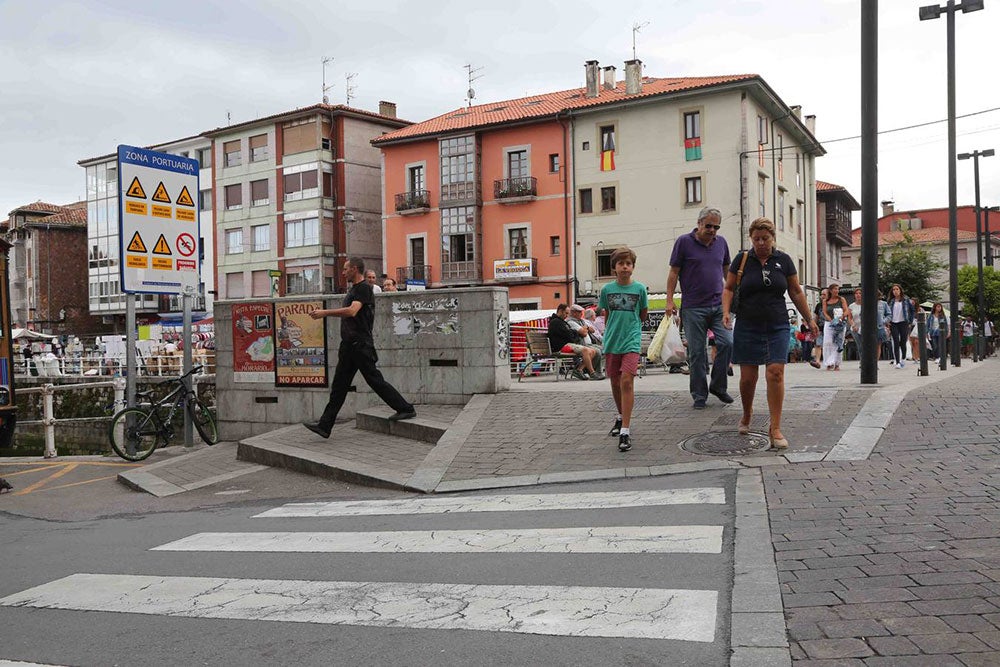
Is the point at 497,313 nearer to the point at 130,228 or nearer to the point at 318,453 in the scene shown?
the point at 318,453

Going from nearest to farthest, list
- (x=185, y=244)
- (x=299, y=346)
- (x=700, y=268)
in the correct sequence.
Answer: (x=700, y=268)
(x=299, y=346)
(x=185, y=244)

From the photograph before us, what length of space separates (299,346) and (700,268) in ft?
19.9

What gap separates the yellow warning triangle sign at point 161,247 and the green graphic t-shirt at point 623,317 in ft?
23.0

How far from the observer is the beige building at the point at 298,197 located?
53625 mm

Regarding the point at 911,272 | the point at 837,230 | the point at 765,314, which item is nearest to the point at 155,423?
the point at 765,314

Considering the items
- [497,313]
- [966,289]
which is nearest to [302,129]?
[966,289]

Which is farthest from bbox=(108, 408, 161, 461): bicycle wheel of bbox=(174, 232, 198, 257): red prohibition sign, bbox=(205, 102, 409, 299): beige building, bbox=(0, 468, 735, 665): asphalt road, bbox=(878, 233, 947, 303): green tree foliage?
bbox=(878, 233, 947, 303): green tree foliage

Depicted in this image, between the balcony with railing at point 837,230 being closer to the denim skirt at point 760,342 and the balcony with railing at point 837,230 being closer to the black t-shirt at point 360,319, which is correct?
the black t-shirt at point 360,319

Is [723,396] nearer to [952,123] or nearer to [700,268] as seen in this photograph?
[700,268]

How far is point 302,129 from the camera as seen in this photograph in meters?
54.0

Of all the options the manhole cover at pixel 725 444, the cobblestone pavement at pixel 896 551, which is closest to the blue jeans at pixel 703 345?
the manhole cover at pixel 725 444

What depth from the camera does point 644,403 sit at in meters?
9.57

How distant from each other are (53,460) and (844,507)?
10931 mm

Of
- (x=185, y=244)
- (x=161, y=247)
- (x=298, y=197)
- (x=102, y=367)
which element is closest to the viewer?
(x=161, y=247)
